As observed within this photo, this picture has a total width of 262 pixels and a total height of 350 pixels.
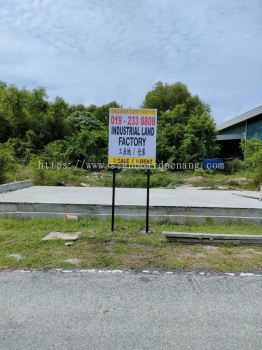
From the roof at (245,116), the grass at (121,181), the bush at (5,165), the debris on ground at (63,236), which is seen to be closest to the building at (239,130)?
the roof at (245,116)

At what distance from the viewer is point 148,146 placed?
611cm

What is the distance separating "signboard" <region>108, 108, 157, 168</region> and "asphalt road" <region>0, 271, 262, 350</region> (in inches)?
97.7

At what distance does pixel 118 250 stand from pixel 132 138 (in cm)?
210

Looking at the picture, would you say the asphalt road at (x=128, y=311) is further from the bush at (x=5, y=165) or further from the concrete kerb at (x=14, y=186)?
the bush at (x=5, y=165)

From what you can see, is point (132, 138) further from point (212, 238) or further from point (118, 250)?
point (212, 238)

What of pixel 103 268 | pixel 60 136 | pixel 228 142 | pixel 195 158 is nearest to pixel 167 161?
pixel 195 158

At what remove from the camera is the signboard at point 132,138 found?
6.04 metres

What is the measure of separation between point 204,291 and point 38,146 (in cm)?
2318

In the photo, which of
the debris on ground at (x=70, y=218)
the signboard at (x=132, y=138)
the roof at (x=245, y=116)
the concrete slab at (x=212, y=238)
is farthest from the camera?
the roof at (x=245, y=116)

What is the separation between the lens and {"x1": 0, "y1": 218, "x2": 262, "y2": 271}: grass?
4.47 metres

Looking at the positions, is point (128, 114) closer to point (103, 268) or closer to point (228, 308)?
point (103, 268)

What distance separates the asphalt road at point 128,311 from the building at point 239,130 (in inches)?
829

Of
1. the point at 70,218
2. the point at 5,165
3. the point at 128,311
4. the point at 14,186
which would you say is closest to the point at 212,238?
the point at 128,311

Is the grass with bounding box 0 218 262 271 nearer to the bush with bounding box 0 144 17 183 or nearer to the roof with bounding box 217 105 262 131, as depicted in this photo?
the bush with bounding box 0 144 17 183
